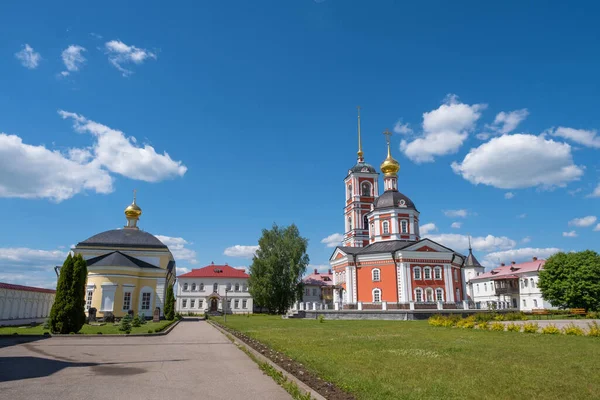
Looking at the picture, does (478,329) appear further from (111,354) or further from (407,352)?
(111,354)

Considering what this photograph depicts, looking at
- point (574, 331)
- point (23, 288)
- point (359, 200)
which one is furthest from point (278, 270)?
point (574, 331)

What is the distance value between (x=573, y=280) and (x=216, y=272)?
1924 inches

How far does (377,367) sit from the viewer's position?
9.12 meters

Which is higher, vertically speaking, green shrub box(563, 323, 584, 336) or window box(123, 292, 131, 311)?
window box(123, 292, 131, 311)

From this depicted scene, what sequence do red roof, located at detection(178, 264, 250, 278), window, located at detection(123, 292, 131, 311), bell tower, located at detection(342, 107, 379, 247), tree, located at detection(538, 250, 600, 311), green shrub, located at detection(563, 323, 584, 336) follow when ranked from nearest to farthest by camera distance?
green shrub, located at detection(563, 323, 584, 336) → window, located at detection(123, 292, 131, 311) → tree, located at detection(538, 250, 600, 311) → bell tower, located at detection(342, 107, 379, 247) → red roof, located at detection(178, 264, 250, 278)

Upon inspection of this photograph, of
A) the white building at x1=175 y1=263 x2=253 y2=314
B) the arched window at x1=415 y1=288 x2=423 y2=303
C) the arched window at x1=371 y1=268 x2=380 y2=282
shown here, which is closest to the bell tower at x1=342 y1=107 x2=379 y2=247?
the arched window at x1=371 y1=268 x2=380 y2=282

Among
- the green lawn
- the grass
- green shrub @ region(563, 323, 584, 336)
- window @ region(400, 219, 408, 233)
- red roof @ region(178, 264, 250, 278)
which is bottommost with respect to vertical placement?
the grass

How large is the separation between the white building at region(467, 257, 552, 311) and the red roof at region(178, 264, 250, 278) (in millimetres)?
37459

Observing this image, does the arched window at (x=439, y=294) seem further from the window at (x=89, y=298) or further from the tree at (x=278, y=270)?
the window at (x=89, y=298)

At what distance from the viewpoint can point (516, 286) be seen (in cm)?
6394

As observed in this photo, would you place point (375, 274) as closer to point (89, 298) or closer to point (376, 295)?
point (376, 295)

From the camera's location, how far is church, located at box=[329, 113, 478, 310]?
40.2m

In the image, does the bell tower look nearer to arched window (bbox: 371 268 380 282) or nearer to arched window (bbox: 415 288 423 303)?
arched window (bbox: 371 268 380 282)

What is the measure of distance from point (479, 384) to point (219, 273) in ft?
199
